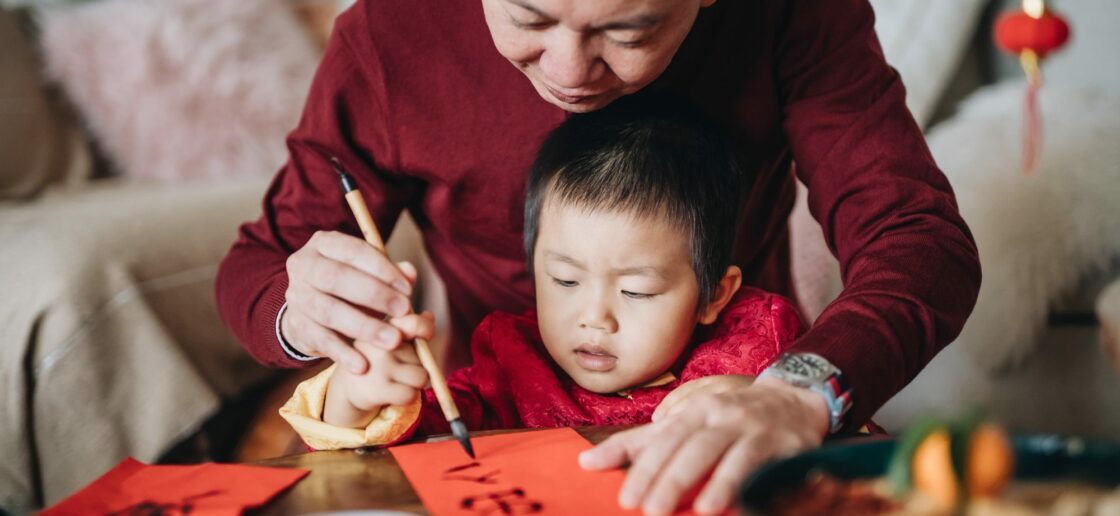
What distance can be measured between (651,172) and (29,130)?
1662mm

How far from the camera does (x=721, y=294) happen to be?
3.81 ft

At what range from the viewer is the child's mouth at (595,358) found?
1066mm

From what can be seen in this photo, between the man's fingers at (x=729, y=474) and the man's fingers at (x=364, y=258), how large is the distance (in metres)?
0.32

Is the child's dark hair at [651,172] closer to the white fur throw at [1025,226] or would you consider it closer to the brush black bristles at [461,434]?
the brush black bristles at [461,434]

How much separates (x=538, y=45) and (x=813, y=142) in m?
0.41

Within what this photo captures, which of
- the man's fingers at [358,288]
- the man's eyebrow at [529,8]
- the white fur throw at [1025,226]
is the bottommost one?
the white fur throw at [1025,226]

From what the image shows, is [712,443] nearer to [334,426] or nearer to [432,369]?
[432,369]

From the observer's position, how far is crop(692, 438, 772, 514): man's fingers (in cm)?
67

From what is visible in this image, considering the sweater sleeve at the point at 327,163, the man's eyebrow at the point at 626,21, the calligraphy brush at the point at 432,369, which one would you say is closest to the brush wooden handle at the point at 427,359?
the calligraphy brush at the point at 432,369

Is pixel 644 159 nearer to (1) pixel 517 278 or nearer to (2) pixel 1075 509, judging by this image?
(1) pixel 517 278

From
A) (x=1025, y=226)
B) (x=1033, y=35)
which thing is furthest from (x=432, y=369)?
(x=1025, y=226)

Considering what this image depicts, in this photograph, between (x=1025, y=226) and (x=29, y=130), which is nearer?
(x=1025, y=226)

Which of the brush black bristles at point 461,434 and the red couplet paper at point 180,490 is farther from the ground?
the brush black bristles at point 461,434

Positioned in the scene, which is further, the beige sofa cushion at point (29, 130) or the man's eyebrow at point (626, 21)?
the beige sofa cushion at point (29, 130)
